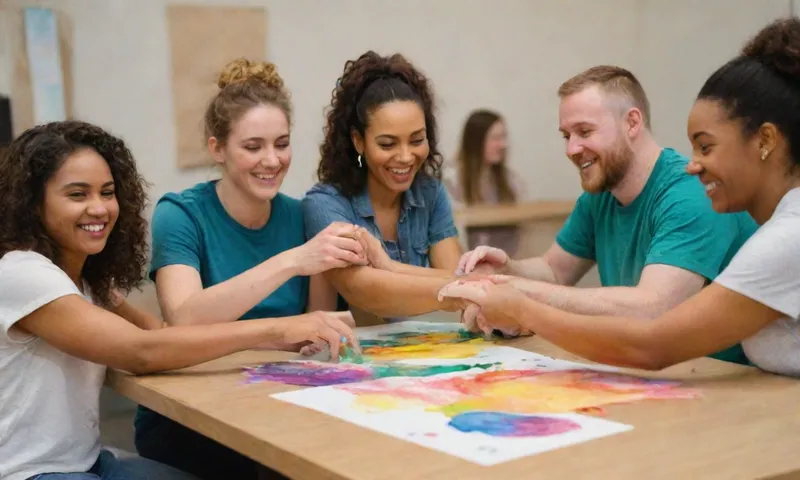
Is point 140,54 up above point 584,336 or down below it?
above

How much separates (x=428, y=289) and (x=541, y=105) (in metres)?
3.81

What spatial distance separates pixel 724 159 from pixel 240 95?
1.30 metres

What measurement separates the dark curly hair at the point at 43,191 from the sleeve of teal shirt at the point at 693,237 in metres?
1.21

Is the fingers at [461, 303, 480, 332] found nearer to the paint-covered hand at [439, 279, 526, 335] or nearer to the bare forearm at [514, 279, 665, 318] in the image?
the paint-covered hand at [439, 279, 526, 335]

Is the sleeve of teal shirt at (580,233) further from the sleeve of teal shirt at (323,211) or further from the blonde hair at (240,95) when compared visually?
the blonde hair at (240,95)

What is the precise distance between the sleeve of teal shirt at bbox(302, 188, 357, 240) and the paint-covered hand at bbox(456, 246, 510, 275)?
0.37 meters

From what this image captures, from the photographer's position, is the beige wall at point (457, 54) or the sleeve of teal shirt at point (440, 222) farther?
the beige wall at point (457, 54)

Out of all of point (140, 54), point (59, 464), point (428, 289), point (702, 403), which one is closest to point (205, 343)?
point (59, 464)

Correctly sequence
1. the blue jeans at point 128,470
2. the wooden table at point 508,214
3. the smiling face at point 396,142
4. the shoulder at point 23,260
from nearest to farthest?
1. the shoulder at point 23,260
2. the blue jeans at point 128,470
3. the smiling face at point 396,142
4. the wooden table at point 508,214

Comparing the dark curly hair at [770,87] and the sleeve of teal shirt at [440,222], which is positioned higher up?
the dark curly hair at [770,87]

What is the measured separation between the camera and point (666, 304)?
2074mm

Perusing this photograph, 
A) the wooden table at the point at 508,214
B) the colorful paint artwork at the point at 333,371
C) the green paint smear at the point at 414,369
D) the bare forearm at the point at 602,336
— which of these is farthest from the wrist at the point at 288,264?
the wooden table at the point at 508,214

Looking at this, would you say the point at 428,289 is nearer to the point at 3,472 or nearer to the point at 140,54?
the point at 3,472

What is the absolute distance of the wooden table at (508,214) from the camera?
5160mm
